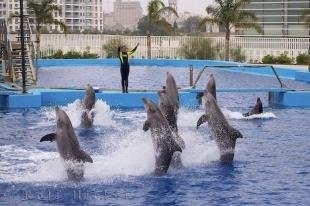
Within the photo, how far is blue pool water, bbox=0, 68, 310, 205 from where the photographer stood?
9320mm

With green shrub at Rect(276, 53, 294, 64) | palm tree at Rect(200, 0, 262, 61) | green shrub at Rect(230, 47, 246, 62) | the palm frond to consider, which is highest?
the palm frond

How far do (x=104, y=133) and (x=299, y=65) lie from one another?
78.9 ft

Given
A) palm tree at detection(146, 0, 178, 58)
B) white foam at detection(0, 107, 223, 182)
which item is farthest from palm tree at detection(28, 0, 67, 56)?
white foam at detection(0, 107, 223, 182)

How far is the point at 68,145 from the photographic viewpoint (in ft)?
31.6

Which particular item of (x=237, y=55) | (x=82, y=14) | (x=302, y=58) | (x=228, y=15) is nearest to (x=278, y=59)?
(x=302, y=58)

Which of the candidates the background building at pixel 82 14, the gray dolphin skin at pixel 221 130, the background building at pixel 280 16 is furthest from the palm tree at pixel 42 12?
the background building at pixel 82 14

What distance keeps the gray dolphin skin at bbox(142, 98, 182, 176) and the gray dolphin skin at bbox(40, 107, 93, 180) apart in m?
1.10

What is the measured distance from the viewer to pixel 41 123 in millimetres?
16375

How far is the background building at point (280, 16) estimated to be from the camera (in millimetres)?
53066

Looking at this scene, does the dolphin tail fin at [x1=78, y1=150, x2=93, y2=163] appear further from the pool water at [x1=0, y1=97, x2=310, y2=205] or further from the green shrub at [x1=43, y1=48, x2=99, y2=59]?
the green shrub at [x1=43, y1=48, x2=99, y2=59]

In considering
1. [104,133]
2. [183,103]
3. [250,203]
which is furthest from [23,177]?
[183,103]

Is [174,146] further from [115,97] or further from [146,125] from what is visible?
[115,97]

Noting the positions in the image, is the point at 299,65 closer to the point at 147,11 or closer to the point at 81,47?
the point at 147,11

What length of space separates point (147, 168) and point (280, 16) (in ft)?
149
